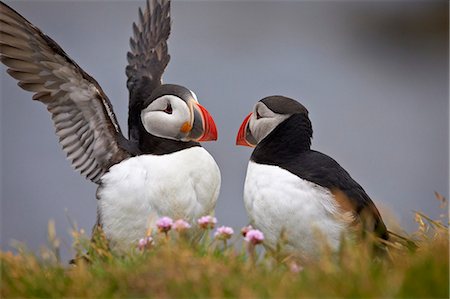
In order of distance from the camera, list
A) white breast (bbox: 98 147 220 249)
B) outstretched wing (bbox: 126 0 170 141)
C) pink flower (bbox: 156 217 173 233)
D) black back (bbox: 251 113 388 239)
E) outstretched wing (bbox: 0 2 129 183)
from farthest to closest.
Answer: outstretched wing (bbox: 126 0 170 141) < outstretched wing (bbox: 0 2 129 183) < white breast (bbox: 98 147 220 249) < black back (bbox: 251 113 388 239) < pink flower (bbox: 156 217 173 233)

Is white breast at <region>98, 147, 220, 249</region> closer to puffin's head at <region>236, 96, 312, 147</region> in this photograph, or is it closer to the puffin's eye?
the puffin's eye

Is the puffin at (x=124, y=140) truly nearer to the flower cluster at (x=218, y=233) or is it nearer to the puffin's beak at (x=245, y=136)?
the puffin's beak at (x=245, y=136)

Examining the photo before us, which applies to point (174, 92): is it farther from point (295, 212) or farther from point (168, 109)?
point (295, 212)

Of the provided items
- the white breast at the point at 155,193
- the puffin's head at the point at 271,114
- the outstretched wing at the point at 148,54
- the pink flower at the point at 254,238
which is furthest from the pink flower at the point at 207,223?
the outstretched wing at the point at 148,54

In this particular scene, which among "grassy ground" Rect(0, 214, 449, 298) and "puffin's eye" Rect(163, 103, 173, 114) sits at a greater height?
"puffin's eye" Rect(163, 103, 173, 114)

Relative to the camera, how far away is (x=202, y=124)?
189 inches

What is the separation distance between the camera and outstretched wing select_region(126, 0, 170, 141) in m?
5.74

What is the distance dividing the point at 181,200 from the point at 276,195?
720mm

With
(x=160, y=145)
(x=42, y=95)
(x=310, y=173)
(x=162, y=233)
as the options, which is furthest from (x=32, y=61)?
(x=310, y=173)

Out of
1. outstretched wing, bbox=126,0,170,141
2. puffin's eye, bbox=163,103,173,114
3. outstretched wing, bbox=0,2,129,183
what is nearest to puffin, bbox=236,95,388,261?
puffin's eye, bbox=163,103,173,114

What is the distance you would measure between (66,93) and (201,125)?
40.0 inches

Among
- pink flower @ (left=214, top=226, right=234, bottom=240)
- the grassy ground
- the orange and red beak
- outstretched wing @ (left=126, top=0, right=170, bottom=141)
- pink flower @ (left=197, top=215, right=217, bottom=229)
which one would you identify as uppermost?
outstretched wing @ (left=126, top=0, right=170, bottom=141)

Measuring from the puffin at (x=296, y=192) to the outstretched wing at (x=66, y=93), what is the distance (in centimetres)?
112

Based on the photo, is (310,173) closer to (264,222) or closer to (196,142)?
(264,222)
